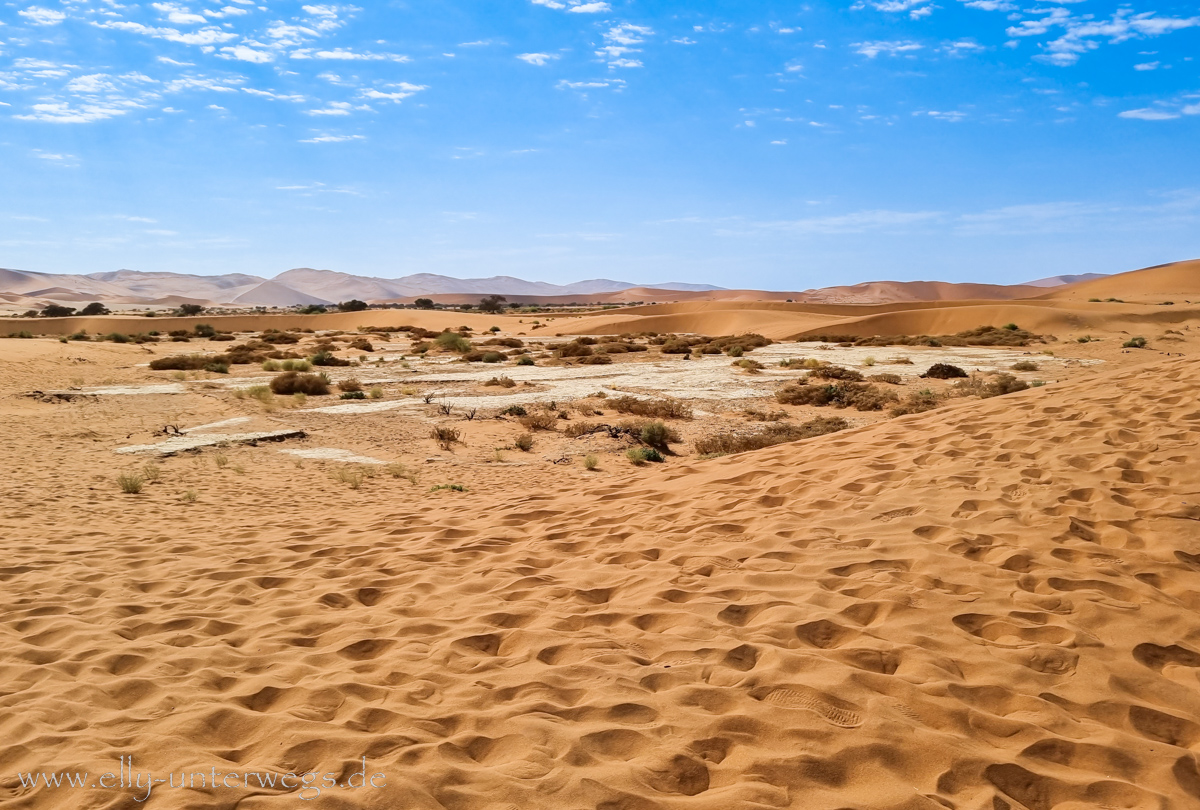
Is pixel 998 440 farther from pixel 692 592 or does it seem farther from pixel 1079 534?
pixel 692 592

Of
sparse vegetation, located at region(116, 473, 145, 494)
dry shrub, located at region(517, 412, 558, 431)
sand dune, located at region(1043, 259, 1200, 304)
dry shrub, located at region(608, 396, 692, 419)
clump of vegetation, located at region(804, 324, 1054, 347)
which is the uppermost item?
sand dune, located at region(1043, 259, 1200, 304)

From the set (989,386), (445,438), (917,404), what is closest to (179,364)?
(445,438)

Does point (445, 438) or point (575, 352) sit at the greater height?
point (575, 352)

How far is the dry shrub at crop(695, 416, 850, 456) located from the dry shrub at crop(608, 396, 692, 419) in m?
2.29

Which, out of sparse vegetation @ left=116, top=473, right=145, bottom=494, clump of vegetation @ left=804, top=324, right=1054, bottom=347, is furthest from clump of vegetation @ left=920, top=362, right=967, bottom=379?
sparse vegetation @ left=116, top=473, right=145, bottom=494

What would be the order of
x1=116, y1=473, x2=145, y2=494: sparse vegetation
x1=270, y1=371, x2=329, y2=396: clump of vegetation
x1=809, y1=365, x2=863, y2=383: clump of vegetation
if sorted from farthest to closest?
1. x1=270, y1=371, x2=329, y2=396: clump of vegetation
2. x1=809, y1=365, x2=863, y2=383: clump of vegetation
3. x1=116, y1=473, x2=145, y2=494: sparse vegetation

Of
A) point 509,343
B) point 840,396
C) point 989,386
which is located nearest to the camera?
point 989,386

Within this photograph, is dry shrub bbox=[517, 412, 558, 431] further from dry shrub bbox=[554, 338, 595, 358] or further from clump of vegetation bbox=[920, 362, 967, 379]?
dry shrub bbox=[554, 338, 595, 358]

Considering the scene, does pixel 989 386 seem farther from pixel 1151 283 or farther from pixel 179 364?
pixel 1151 283

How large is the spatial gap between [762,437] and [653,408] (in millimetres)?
4178

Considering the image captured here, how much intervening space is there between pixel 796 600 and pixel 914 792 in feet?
6.24

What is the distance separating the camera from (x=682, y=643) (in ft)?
14.5

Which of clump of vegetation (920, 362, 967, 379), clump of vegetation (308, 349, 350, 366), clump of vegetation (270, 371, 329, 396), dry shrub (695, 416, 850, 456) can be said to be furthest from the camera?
clump of vegetation (308, 349, 350, 366)

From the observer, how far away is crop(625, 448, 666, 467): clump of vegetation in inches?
462
